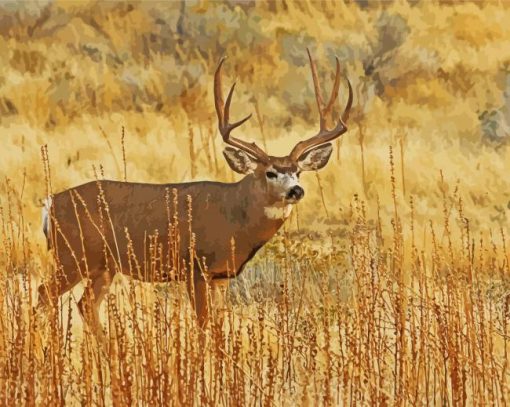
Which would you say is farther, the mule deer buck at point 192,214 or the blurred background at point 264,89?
the blurred background at point 264,89

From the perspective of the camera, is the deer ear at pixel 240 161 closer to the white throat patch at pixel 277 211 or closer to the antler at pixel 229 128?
the antler at pixel 229 128

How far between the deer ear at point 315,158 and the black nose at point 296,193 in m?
0.43

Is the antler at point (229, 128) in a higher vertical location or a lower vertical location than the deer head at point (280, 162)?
higher

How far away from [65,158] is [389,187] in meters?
3.86

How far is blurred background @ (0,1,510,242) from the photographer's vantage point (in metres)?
15.1

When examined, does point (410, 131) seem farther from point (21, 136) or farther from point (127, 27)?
point (127, 27)

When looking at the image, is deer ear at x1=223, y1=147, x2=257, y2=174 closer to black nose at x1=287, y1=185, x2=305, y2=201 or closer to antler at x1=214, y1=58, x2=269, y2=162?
antler at x1=214, y1=58, x2=269, y2=162

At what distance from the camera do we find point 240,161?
861cm

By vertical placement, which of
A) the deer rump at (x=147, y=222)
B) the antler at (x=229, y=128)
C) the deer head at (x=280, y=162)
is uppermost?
the antler at (x=229, y=128)

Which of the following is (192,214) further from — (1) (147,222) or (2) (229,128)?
(2) (229,128)

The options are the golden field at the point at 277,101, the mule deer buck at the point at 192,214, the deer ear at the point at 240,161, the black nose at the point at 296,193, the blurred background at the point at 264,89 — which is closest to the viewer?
the black nose at the point at 296,193

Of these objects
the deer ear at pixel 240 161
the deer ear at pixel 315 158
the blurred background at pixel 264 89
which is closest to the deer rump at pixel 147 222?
the deer ear at pixel 240 161

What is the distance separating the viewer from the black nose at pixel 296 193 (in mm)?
8109

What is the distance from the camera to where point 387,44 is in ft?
76.0
